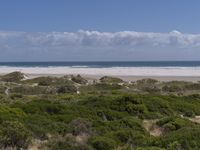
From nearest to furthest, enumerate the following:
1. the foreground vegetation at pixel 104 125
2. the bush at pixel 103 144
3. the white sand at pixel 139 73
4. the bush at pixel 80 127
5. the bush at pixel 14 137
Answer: the bush at pixel 14 137, the foreground vegetation at pixel 104 125, the bush at pixel 103 144, the bush at pixel 80 127, the white sand at pixel 139 73

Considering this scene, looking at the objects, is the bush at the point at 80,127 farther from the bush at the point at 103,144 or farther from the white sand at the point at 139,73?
the white sand at the point at 139,73

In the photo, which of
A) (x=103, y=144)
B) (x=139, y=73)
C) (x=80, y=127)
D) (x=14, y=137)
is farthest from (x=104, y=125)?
(x=139, y=73)

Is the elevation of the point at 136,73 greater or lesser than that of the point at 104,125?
lesser

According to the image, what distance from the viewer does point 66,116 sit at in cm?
1627

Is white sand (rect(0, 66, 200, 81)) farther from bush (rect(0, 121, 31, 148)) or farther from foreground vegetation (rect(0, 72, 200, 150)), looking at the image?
bush (rect(0, 121, 31, 148))

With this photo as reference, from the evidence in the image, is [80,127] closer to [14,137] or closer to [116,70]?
[14,137]

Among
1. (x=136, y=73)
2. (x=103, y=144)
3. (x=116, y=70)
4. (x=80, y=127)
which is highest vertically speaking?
(x=80, y=127)

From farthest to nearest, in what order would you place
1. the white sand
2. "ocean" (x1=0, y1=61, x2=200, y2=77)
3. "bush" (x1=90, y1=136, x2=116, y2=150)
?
1. "ocean" (x1=0, y1=61, x2=200, y2=77)
2. the white sand
3. "bush" (x1=90, y1=136, x2=116, y2=150)

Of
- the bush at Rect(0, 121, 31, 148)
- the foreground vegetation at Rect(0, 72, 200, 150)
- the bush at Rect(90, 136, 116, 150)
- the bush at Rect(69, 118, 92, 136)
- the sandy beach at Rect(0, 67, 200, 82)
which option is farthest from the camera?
the sandy beach at Rect(0, 67, 200, 82)

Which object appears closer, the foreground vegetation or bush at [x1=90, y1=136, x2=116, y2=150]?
the foreground vegetation

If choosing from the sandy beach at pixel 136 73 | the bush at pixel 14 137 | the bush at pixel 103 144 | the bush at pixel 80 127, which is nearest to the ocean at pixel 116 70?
the sandy beach at pixel 136 73

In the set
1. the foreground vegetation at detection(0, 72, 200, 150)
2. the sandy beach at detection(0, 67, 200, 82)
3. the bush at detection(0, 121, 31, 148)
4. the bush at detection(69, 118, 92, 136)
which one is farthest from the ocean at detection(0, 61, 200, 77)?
the bush at detection(0, 121, 31, 148)

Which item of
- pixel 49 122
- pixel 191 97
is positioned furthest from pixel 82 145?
pixel 191 97

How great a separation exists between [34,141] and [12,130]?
100 centimetres
